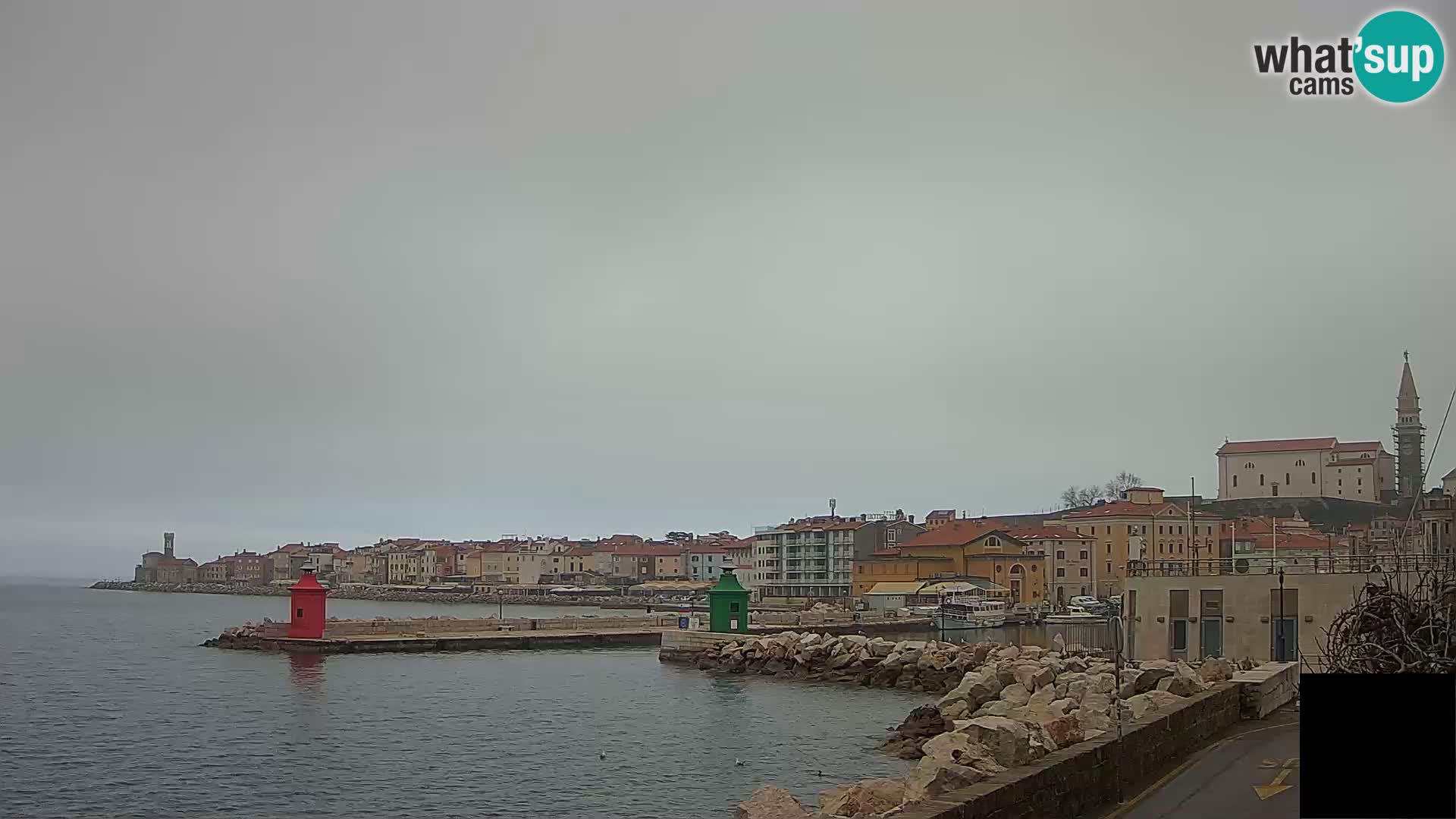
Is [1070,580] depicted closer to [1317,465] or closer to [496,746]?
[1317,465]

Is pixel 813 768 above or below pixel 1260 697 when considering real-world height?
below

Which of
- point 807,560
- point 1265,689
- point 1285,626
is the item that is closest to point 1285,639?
point 1285,626

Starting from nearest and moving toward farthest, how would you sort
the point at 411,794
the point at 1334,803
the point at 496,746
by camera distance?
1. the point at 1334,803
2. the point at 411,794
3. the point at 496,746

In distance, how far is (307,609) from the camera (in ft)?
144

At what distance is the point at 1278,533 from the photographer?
36312 millimetres

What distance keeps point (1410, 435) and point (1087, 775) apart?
3101 mm

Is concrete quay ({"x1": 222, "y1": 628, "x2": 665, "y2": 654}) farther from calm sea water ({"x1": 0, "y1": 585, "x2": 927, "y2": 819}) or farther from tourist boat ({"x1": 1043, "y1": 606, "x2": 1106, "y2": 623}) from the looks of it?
tourist boat ({"x1": 1043, "y1": 606, "x2": 1106, "y2": 623})

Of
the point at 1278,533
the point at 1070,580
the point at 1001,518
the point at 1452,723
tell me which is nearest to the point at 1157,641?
the point at 1278,533

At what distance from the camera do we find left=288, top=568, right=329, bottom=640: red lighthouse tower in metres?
43.0

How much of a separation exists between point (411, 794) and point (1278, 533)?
28.1m

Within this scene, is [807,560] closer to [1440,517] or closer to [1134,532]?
[1134,532]

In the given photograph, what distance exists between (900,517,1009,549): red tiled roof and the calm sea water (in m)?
38.7

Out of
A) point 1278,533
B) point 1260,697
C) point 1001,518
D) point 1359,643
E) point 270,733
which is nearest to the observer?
point 1359,643

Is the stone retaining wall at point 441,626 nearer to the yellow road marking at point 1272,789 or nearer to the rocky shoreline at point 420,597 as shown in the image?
the rocky shoreline at point 420,597
